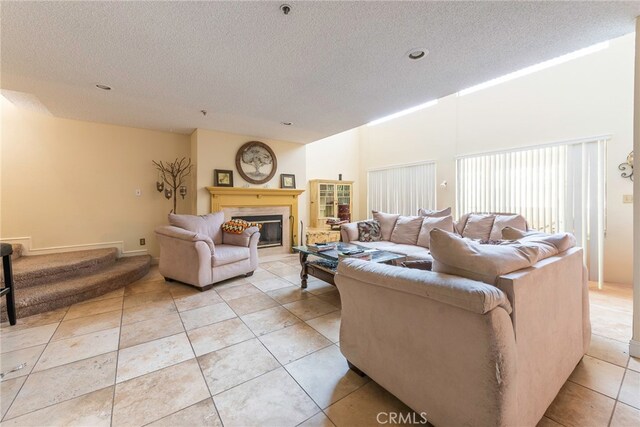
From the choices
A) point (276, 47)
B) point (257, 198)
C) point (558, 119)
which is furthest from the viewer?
point (257, 198)

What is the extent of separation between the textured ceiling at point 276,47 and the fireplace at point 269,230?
2232 mm

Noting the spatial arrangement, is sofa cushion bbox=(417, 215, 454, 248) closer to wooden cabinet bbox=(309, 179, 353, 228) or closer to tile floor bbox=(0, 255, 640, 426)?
tile floor bbox=(0, 255, 640, 426)

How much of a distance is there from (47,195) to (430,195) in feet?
20.9

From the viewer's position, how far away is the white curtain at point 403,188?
5.20m

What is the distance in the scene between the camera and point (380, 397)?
1.40m

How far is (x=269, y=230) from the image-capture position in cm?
499

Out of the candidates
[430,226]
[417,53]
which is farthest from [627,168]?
[417,53]

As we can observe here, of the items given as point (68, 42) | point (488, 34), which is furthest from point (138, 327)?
point (488, 34)

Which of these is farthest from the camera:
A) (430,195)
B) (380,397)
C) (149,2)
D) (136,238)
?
(430,195)

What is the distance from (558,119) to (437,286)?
13.5 feet

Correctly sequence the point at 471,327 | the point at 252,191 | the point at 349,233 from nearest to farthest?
the point at 471,327 < the point at 349,233 < the point at 252,191

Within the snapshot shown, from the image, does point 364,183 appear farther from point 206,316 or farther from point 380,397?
point 380,397

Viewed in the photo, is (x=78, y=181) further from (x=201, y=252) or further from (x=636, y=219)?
(x=636, y=219)

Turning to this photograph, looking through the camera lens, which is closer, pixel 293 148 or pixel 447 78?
pixel 447 78
